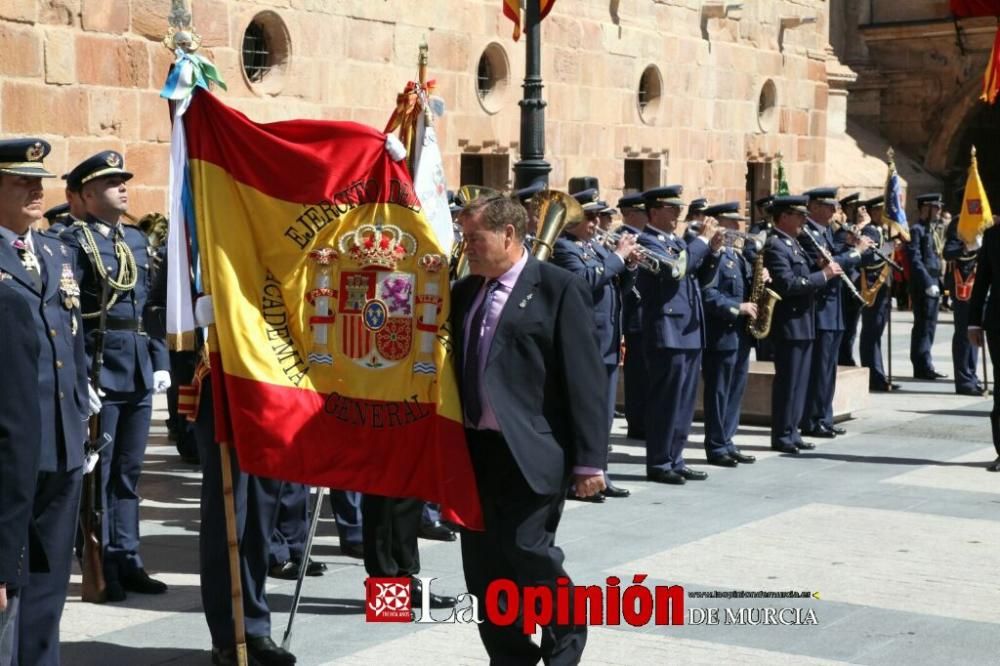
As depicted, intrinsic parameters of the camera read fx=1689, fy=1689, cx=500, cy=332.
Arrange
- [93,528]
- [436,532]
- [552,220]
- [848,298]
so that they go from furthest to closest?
1. [848,298]
2. [436,532]
3. [552,220]
4. [93,528]

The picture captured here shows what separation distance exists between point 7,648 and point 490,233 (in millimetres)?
2223

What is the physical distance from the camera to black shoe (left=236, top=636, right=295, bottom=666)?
6707 millimetres

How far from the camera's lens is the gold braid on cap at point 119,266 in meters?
8.10

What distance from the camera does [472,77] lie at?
1883cm

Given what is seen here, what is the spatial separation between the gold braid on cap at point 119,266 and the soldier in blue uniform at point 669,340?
170 inches

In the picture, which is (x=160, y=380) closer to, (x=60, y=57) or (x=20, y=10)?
(x=20, y=10)

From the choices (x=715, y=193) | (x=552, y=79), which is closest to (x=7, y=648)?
(x=552, y=79)

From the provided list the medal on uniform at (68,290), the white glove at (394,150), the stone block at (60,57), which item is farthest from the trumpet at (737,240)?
the medal on uniform at (68,290)

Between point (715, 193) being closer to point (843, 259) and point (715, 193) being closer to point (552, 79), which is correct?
point (552, 79)

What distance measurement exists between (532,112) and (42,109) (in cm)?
401

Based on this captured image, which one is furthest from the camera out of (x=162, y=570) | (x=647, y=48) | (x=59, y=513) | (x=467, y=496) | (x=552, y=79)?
(x=647, y=48)

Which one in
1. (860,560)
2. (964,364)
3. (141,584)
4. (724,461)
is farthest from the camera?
(964,364)

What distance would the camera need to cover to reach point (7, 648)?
17.3ft

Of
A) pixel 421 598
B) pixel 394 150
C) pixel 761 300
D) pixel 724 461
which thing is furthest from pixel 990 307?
pixel 394 150
